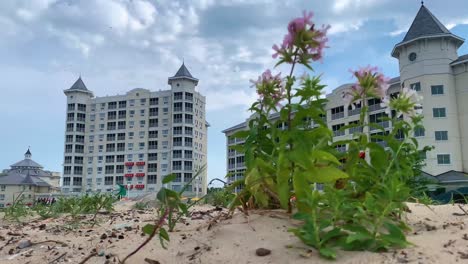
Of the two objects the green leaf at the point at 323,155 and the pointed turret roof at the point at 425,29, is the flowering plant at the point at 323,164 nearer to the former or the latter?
the green leaf at the point at 323,155

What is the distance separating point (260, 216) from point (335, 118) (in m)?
45.7

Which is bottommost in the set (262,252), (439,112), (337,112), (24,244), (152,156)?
(24,244)

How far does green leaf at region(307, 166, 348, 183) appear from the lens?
6.88 feet

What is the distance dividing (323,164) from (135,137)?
72969mm

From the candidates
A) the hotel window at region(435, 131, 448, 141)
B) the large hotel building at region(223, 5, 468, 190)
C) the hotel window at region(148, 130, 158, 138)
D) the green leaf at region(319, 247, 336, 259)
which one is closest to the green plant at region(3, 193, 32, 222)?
the green leaf at region(319, 247, 336, 259)

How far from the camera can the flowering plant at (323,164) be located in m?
1.86

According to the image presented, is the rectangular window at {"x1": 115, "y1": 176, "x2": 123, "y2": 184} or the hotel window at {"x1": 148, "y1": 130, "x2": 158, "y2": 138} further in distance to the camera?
the rectangular window at {"x1": 115, "y1": 176, "x2": 123, "y2": 184}

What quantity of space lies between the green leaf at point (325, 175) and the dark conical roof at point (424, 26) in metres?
37.4

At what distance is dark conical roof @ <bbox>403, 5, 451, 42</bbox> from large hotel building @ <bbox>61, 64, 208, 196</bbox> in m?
42.0

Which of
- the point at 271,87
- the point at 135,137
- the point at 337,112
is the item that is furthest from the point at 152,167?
the point at 271,87

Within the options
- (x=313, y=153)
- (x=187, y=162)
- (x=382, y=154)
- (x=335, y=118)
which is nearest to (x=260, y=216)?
(x=313, y=153)

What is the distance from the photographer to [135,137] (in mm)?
72688

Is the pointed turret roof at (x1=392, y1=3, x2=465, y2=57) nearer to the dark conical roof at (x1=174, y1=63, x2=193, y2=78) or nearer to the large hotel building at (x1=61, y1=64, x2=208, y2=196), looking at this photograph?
the dark conical roof at (x1=174, y1=63, x2=193, y2=78)

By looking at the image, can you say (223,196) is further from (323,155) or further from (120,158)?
(120,158)
